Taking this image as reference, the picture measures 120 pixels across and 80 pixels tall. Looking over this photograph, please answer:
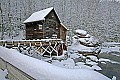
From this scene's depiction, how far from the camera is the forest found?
3762 centimetres

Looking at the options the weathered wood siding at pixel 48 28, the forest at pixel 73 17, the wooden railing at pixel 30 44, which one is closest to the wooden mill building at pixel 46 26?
the weathered wood siding at pixel 48 28

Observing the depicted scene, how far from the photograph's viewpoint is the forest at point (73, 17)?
37625 millimetres

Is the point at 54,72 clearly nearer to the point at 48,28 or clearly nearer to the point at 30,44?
the point at 30,44

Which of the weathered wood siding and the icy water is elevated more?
the weathered wood siding

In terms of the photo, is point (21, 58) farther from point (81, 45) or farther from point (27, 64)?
point (81, 45)

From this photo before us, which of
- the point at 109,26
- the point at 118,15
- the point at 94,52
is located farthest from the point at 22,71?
the point at 118,15

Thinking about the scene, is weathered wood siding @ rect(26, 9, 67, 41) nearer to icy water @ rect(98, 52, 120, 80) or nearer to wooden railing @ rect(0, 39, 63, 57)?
wooden railing @ rect(0, 39, 63, 57)

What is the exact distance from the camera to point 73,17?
1831 inches

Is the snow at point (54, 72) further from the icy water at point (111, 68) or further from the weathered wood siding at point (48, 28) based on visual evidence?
the weathered wood siding at point (48, 28)

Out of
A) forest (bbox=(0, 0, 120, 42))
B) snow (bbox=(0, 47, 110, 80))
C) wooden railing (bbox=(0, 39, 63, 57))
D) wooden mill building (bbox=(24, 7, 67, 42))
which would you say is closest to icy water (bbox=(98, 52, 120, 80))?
wooden railing (bbox=(0, 39, 63, 57))

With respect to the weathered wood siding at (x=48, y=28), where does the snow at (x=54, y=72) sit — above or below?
below

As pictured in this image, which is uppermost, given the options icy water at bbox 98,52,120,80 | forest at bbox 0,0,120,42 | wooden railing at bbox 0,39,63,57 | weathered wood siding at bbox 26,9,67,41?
forest at bbox 0,0,120,42

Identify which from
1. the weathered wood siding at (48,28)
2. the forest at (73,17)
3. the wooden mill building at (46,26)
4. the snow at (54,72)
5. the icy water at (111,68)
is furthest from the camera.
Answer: the forest at (73,17)

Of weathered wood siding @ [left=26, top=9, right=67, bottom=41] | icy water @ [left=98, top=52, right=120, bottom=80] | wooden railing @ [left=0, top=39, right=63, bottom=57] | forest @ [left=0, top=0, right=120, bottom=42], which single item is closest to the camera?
icy water @ [left=98, top=52, right=120, bottom=80]
